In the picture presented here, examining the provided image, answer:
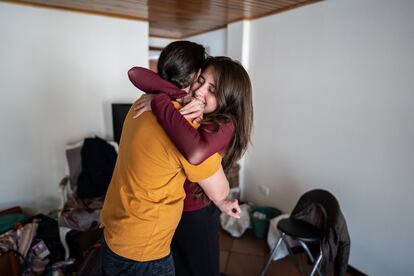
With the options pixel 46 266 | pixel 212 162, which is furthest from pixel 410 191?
pixel 46 266

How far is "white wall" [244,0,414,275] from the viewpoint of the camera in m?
1.76

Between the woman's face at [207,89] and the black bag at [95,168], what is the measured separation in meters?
1.74

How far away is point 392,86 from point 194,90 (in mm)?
1475

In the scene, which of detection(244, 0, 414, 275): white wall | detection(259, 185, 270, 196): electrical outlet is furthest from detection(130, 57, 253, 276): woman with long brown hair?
detection(259, 185, 270, 196): electrical outlet

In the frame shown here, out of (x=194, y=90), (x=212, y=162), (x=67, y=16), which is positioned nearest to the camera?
(x=212, y=162)

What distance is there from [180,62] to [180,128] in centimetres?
26

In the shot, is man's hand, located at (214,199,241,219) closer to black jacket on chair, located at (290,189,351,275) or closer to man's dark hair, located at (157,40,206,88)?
man's dark hair, located at (157,40,206,88)

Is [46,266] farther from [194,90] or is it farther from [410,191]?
[410,191]

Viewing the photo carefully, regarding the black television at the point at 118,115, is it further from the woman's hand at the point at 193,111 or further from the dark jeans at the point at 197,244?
the woman's hand at the point at 193,111

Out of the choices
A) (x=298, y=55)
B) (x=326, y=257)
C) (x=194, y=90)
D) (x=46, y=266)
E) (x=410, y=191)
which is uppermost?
(x=298, y=55)

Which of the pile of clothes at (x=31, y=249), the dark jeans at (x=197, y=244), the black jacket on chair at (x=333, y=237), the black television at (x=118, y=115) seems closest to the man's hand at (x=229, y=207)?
the dark jeans at (x=197, y=244)

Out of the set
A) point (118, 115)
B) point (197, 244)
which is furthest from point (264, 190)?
point (197, 244)

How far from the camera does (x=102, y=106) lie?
2875 millimetres

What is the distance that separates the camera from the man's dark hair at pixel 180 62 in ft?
2.88
